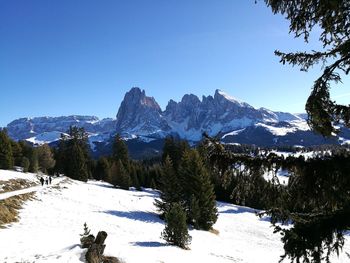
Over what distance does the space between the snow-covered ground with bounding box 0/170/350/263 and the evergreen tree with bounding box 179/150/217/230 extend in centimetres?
231

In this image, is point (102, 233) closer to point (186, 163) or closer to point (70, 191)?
point (186, 163)

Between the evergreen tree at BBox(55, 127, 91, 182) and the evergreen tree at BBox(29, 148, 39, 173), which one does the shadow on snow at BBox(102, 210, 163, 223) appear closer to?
the evergreen tree at BBox(55, 127, 91, 182)

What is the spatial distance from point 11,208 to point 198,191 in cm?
2003

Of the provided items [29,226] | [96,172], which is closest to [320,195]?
[29,226]

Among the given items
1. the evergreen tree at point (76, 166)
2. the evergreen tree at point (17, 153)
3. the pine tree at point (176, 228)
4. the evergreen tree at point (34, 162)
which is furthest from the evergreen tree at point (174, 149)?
the pine tree at point (176, 228)

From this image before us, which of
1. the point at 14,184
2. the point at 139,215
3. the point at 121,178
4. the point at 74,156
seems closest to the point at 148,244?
the point at 139,215

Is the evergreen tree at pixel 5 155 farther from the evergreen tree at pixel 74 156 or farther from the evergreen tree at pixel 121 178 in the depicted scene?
the evergreen tree at pixel 121 178

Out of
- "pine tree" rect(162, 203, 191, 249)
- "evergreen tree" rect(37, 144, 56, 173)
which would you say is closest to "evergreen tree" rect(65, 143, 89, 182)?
"evergreen tree" rect(37, 144, 56, 173)

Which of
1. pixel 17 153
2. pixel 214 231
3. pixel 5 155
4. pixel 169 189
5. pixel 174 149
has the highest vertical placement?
pixel 174 149

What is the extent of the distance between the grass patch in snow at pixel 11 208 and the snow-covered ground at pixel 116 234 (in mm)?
575

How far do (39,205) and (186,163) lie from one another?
17696 mm

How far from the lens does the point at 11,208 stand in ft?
102

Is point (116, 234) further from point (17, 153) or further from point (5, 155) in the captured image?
point (17, 153)

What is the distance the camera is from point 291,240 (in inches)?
239
